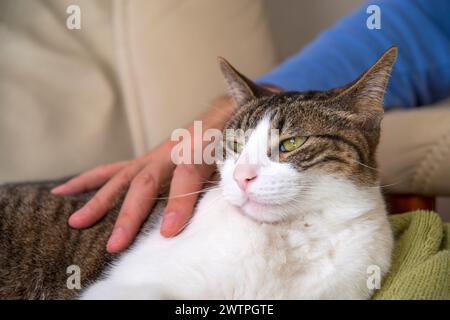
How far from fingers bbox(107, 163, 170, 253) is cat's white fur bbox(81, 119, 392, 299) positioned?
0.11 meters

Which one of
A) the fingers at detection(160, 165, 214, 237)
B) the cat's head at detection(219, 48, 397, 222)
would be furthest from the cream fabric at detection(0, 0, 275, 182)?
the cat's head at detection(219, 48, 397, 222)

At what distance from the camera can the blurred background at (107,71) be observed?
136 cm

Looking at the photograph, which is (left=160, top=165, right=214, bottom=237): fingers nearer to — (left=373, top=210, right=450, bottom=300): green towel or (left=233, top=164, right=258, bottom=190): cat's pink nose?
(left=233, top=164, right=258, bottom=190): cat's pink nose

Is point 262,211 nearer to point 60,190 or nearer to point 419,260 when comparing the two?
point 419,260

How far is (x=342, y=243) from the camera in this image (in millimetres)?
839

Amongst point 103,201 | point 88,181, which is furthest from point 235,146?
point 88,181

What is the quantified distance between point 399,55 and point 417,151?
43 cm

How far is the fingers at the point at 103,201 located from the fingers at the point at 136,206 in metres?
0.07

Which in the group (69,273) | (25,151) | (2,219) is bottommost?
(69,273)

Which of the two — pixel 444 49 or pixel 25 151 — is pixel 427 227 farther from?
pixel 25 151

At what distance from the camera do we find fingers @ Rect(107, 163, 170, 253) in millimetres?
1002

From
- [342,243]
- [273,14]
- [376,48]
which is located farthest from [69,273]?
[273,14]

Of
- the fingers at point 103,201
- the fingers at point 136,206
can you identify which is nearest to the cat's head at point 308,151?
the fingers at point 136,206
